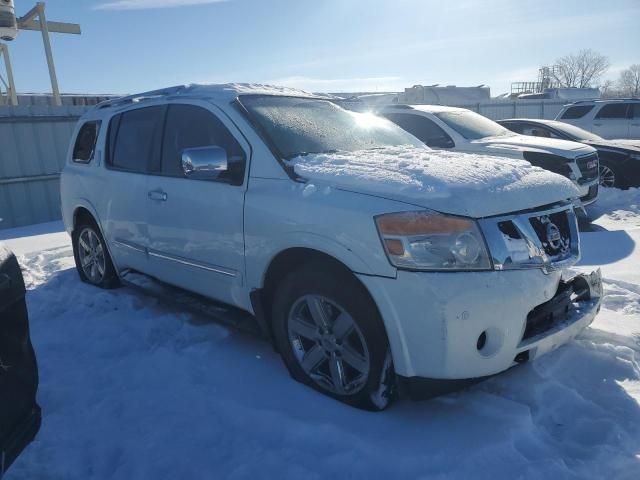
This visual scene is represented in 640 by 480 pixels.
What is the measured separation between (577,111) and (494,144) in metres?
8.24

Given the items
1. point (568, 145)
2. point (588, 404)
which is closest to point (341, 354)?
point (588, 404)

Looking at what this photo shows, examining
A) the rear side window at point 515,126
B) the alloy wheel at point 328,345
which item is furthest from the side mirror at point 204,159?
the rear side window at point 515,126

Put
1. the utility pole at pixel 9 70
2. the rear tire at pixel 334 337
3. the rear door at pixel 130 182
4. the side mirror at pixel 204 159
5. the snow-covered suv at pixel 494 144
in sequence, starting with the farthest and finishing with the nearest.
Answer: the utility pole at pixel 9 70, the snow-covered suv at pixel 494 144, the rear door at pixel 130 182, the side mirror at pixel 204 159, the rear tire at pixel 334 337

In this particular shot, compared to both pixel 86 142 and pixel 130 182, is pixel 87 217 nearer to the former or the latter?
pixel 86 142

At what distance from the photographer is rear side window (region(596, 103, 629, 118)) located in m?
13.9

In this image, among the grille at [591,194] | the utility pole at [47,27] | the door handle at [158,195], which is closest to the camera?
the door handle at [158,195]

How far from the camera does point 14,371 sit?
1.85m

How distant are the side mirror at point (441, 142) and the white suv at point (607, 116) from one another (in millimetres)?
7696

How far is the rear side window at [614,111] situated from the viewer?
1393 centimetres

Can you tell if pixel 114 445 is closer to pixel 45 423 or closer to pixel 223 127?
pixel 45 423

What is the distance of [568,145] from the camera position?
25.7ft

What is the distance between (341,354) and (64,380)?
1819mm

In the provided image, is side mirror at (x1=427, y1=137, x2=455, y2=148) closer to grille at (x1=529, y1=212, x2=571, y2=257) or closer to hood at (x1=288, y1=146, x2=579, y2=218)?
hood at (x1=288, y1=146, x2=579, y2=218)

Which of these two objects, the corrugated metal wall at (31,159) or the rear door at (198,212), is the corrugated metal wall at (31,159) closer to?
the corrugated metal wall at (31,159)
